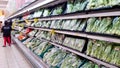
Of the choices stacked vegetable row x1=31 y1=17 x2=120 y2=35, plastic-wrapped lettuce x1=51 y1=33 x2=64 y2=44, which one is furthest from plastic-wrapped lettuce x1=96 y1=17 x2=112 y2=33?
plastic-wrapped lettuce x1=51 y1=33 x2=64 y2=44

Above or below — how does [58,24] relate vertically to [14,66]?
above

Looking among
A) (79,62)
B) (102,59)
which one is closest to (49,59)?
(79,62)

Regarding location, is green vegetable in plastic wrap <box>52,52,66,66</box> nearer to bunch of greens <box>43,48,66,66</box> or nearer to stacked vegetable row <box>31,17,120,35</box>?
bunch of greens <box>43,48,66,66</box>

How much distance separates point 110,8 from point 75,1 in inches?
51.1

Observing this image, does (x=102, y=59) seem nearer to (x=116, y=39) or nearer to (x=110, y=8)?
(x=116, y=39)

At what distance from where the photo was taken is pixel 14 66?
4.99 meters

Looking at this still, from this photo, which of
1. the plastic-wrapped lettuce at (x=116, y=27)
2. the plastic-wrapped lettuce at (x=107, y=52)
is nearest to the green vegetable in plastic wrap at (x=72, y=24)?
the plastic-wrapped lettuce at (x=107, y=52)

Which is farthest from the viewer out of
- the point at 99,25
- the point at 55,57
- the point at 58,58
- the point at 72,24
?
the point at 55,57

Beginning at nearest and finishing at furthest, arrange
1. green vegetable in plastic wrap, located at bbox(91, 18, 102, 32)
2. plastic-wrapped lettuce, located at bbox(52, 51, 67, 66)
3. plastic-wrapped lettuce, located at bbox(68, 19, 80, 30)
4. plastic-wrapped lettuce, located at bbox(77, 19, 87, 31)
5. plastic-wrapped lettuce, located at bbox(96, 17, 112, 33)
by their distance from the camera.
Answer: plastic-wrapped lettuce, located at bbox(96, 17, 112, 33) → green vegetable in plastic wrap, located at bbox(91, 18, 102, 32) → plastic-wrapped lettuce, located at bbox(77, 19, 87, 31) → plastic-wrapped lettuce, located at bbox(68, 19, 80, 30) → plastic-wrapped lettuce, located at bbox(52, 51, 67, 66)

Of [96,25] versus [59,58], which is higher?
[96,25]

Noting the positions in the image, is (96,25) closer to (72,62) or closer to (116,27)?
(116,27)

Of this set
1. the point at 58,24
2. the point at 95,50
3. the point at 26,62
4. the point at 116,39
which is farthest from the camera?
the point at 26,62

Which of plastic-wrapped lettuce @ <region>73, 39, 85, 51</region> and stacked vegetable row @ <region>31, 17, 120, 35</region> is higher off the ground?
stacked vegetable row @ <region>31, 17, 120, 35</region>

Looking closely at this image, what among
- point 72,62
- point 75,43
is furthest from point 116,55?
point 72,62
